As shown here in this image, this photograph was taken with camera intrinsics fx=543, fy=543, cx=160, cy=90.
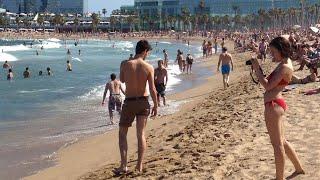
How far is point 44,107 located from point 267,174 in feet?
43.9

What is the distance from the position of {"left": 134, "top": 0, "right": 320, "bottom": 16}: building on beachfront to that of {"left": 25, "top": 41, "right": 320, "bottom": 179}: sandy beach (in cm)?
13813

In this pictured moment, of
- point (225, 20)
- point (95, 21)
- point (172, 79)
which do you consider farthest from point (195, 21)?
point (172, 79)

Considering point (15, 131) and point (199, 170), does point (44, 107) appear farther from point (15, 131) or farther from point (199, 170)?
point (199, 170)

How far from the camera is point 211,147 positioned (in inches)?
303

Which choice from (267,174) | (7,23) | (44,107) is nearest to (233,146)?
(267,174)

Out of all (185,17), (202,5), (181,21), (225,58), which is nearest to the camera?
(225,58)

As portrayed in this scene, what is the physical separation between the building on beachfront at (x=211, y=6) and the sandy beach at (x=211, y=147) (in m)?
138

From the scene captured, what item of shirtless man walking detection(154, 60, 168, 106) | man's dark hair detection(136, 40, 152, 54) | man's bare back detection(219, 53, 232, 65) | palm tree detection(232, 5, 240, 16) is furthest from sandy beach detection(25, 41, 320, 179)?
palm tree detection(232, 5, 240, 16)

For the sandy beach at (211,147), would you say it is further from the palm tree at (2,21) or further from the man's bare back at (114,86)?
the palm tree at (2,21)

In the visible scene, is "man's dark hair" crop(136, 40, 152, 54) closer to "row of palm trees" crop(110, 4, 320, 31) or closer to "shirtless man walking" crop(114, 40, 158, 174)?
"shirtless man walking" crop(114, 40, 158, 174)

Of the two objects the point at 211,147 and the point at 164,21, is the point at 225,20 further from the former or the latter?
the point at 211,147

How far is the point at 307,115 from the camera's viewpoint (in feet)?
30.1

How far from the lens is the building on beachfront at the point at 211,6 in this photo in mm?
150875

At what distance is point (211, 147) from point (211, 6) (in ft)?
525
